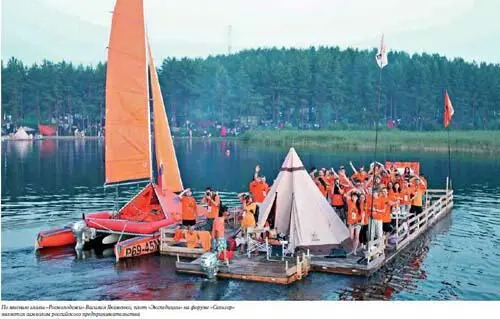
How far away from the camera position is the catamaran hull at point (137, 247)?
482 inches

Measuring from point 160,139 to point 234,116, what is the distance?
43.5m

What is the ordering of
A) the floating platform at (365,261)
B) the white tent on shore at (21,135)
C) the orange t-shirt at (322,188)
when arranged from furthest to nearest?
1. the white tent on shore at (21,135)
2. the orange t-shirt at (322,188)
3. the floating platform at (365,261)

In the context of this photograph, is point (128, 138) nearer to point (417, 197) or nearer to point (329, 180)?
point (329, 180)

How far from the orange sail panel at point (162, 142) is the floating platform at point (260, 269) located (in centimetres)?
409

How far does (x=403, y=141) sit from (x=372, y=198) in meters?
25.8

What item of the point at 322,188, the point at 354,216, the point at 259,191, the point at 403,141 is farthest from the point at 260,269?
the point at 403,141

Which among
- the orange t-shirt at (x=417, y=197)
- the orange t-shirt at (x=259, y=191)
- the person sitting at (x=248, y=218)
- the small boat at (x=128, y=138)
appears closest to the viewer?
the person sitting at (x=248, y=218)

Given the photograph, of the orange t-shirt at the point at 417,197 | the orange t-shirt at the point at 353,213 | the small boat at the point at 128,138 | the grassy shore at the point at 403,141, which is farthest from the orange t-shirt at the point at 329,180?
the grassy shore at the point at 403,141

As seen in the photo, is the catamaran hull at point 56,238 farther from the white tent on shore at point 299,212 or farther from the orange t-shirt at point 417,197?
the orange t-shirt at point 417,197

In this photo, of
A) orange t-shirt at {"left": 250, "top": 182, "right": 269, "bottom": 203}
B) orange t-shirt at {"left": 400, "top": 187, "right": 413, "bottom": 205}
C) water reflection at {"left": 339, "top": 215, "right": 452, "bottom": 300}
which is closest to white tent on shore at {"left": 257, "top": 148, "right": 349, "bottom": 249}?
water reflection at {"left": 339, "top": 215, "right": 452, "bottom": 300}

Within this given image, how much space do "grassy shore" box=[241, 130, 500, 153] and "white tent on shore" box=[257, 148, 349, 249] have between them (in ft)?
77.7

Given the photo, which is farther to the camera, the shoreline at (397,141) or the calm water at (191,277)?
the shoreline at (397,141)

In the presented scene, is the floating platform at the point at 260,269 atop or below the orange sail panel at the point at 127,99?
below

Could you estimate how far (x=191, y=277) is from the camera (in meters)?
10.9
